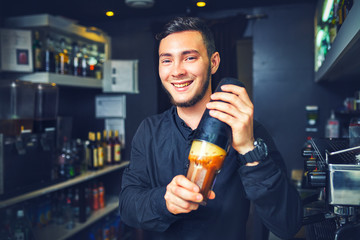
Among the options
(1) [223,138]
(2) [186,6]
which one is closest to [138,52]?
(2) [186,6]

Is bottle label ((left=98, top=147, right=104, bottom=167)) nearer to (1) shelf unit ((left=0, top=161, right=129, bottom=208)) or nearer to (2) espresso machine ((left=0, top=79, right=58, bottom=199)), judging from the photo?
(1) shelf unit ((left=0, top=161, right=129, bottom=208))

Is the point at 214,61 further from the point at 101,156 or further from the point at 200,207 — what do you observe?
the point at 101,156

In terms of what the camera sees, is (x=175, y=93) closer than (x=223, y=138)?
No

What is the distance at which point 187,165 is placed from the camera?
1.01 m

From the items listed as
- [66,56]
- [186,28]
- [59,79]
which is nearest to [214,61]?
[186,28]

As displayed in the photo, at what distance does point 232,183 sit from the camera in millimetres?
1038

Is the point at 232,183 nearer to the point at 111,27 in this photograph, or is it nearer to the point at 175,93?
the point at 175,93

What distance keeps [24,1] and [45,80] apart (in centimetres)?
85

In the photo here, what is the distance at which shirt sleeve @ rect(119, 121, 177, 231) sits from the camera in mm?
876

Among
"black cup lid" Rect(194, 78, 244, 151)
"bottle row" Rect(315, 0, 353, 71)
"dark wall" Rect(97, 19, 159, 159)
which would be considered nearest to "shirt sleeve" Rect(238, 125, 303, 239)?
"black cup lid" Rect(194, 78, 244, 151)

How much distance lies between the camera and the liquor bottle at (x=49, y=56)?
2.43 m

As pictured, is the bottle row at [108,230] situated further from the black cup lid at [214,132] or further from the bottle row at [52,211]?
the black cup lid at [214,132]

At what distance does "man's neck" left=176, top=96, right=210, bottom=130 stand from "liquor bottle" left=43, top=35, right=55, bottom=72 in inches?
65.9

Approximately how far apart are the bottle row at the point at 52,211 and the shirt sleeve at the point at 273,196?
1.75 meters
